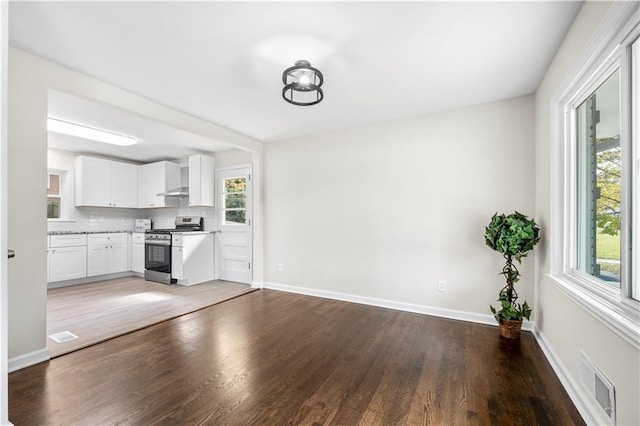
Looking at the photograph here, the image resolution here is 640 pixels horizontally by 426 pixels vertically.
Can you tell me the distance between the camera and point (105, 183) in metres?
5.35

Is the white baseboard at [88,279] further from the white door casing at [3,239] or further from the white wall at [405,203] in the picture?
the white door casing at [3,239]

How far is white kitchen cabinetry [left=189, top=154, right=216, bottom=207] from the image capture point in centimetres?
509

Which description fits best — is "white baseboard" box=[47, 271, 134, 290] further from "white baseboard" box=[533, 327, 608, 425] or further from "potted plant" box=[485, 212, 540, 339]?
"white baseboard" box=[533, 327, 608, 425]

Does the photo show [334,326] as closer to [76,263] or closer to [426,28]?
[426,28]

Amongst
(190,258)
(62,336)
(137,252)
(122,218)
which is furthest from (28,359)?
(122,218)

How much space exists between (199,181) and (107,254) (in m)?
2.20

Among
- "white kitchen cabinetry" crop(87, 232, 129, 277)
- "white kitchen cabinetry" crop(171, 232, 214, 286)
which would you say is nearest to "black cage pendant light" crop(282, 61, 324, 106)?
"white kitchen cabinetry" crop(171, 232, 214, 286)

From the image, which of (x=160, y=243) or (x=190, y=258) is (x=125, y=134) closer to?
(x=160, y=243)

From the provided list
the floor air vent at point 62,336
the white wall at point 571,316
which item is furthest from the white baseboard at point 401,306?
the floor air vent at point 62,336

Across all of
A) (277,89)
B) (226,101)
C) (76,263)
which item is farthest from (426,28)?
(76,263)

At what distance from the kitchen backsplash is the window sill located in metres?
5.07

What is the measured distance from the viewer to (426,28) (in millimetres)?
1871

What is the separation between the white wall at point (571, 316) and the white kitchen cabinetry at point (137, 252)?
20.1ft

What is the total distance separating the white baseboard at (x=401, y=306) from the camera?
9.86 ft
